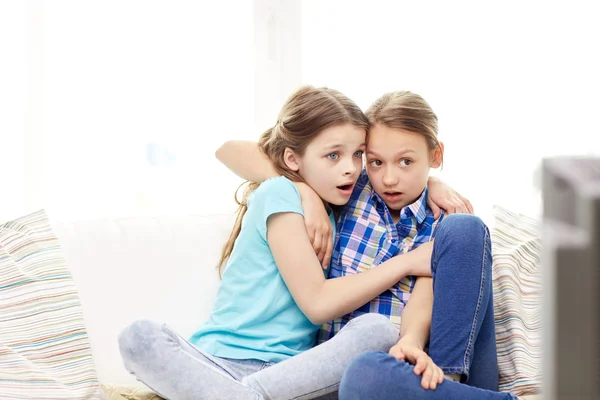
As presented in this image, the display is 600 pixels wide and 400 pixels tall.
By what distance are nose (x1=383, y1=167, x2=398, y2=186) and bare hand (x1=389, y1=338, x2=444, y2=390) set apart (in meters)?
0.36

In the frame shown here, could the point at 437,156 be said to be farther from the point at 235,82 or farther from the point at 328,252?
the point at 235,82

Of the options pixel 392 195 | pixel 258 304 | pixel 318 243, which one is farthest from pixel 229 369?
pixel 392 195

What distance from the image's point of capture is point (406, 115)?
1.42m

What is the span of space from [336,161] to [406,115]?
178 millimetres

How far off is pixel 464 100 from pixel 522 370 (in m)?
1.20

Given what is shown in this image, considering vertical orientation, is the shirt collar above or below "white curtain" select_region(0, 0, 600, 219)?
below

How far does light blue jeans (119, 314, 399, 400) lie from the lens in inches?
44.9

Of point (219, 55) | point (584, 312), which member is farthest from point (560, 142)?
point (584, 312)

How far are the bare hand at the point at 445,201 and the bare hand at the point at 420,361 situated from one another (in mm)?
361

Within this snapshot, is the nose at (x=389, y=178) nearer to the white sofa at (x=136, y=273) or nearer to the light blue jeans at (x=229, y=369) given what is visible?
the light blue jeans at (x=229, y=369)

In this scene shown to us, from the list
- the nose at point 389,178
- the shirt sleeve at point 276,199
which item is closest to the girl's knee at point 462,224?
the nose at point 389,178

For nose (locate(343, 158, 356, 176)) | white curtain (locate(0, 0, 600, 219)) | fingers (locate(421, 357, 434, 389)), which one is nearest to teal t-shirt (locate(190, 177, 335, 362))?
nose (locate(343, 158, 356, 176))

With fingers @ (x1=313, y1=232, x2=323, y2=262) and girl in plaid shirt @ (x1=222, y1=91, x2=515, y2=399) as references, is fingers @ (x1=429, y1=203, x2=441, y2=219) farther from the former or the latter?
fingers @ (x1=313, y1=232, x2=323, y2=262)

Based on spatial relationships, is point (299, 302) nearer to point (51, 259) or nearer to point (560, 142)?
point (51, 259)
